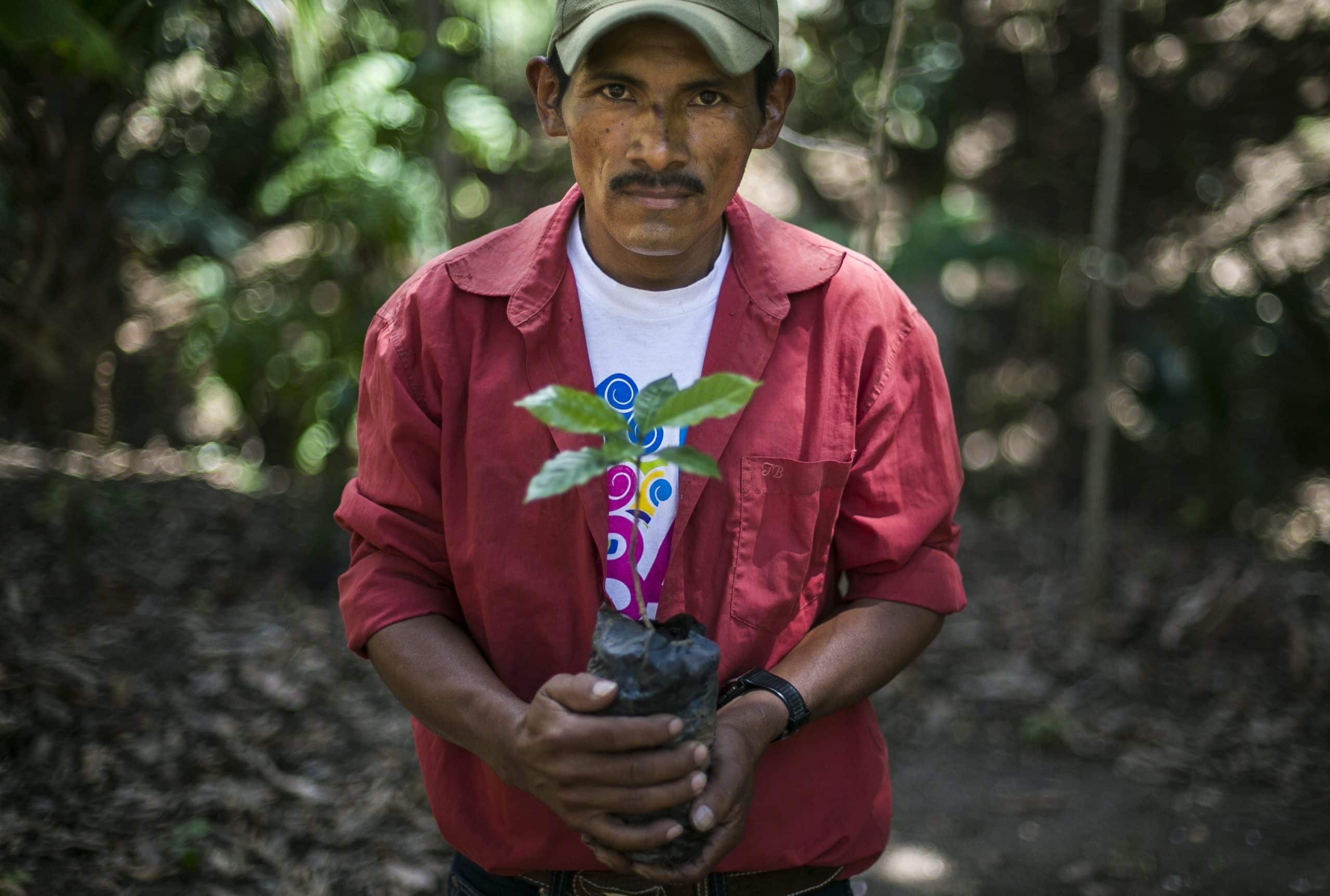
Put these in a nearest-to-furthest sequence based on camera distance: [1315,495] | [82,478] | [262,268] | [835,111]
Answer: [82,478] < [262,268] < [1315,495] < [835,111]

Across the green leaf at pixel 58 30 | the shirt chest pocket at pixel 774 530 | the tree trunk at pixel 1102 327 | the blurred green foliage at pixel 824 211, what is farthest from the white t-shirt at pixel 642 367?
the tree trunk at pixel 1102 327

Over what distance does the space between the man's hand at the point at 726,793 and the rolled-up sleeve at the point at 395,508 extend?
17.5 inches

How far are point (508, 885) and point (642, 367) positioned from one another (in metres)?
0.83

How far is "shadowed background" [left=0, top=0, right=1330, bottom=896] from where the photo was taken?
3154mm

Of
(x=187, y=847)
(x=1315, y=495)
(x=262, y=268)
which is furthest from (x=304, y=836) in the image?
(x=1315, y=495)

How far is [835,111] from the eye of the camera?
214 inches

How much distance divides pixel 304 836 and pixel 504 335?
6.12 ft

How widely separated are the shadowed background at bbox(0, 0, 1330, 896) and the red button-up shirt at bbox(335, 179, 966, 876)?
1396mm

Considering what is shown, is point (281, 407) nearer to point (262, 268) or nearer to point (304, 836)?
point (262, 268)

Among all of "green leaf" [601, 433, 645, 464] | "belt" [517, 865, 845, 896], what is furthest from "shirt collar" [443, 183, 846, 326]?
"belt" [517, 865, 845, 896]

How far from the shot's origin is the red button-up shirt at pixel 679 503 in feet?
5.58

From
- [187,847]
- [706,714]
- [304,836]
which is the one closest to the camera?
[706,714]

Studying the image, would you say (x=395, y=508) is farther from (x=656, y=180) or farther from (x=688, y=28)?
(x=688, y=28)

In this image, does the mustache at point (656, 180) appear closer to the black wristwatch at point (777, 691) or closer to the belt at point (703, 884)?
the black wristwatch at point (777, 691)
